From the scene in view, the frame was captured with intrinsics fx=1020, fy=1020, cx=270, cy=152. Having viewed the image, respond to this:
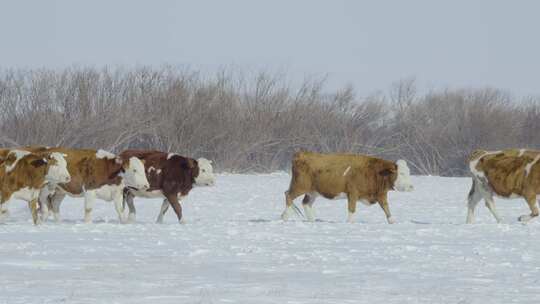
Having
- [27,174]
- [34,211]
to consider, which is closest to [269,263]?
[34,211]

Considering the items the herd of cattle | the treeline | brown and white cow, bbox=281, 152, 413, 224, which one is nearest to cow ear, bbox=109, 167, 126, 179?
the herd of cattle

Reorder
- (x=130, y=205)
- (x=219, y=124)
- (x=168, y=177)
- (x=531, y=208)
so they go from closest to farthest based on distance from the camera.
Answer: (x=531, y=208) < (x=130, y=205) < (x=168, y=177) < (x=219, y=124)

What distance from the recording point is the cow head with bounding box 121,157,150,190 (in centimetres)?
1394

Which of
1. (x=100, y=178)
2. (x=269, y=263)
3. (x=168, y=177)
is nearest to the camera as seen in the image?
(x=269, y=263)

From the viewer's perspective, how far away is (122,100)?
40.3m

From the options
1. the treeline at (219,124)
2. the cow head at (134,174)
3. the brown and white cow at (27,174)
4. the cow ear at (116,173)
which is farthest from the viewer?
the treeline at (219,124)

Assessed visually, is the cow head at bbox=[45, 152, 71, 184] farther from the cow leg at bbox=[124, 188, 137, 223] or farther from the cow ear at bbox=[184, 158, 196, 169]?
the cow ear at bbox=[184, 158, 196, 169]

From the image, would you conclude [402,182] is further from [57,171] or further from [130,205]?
[57,171]

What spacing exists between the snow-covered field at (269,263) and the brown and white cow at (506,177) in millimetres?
1035

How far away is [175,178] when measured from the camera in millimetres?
14461

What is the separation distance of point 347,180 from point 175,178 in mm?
2485

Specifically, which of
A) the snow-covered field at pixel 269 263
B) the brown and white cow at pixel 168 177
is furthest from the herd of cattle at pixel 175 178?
the snow-covered field at pixel 269 263

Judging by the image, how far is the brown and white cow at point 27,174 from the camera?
13273mm

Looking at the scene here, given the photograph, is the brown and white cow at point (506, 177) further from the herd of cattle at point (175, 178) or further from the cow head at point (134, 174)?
the cow head at point (134, 174)
